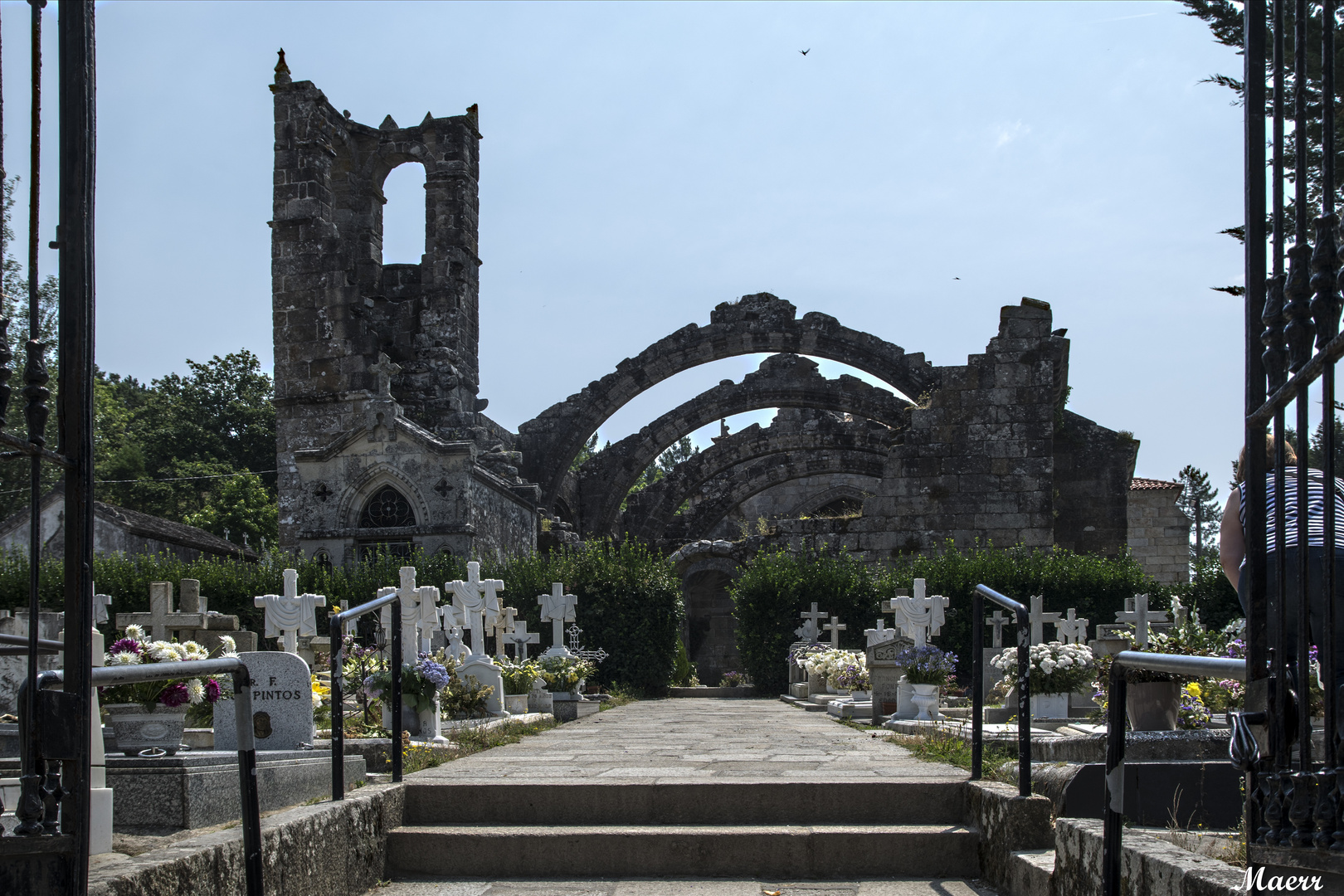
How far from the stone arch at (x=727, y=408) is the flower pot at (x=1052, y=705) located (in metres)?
16.9

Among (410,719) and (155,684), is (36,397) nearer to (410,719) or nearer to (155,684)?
(155,684)

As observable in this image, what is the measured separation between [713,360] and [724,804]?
67.9ft

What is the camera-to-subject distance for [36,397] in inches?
93.4

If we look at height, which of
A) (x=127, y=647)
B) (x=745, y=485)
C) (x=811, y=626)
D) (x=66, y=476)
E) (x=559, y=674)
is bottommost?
(x=811, y=626)

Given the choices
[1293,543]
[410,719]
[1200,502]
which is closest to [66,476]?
[1293,543]

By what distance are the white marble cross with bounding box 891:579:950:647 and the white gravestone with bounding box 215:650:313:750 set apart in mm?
7912

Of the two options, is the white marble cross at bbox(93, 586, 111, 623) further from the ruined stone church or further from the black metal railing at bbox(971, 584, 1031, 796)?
the black metal railing at bbox(971, 584, 1031, 796)

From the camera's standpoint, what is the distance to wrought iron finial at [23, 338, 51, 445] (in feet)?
7.70

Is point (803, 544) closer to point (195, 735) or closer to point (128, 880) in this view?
point (195, 735)

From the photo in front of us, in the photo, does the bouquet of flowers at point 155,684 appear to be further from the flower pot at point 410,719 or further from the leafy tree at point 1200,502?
the leafy tree at point 1200,502

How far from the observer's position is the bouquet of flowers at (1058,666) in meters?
8.73

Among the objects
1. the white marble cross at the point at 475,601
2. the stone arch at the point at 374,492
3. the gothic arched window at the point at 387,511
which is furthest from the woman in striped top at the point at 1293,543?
the gothic arched window at the point at 387,511

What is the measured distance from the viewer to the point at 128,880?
318 centimetres

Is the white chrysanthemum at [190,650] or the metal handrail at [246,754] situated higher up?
the metal handrail at [246,754]
